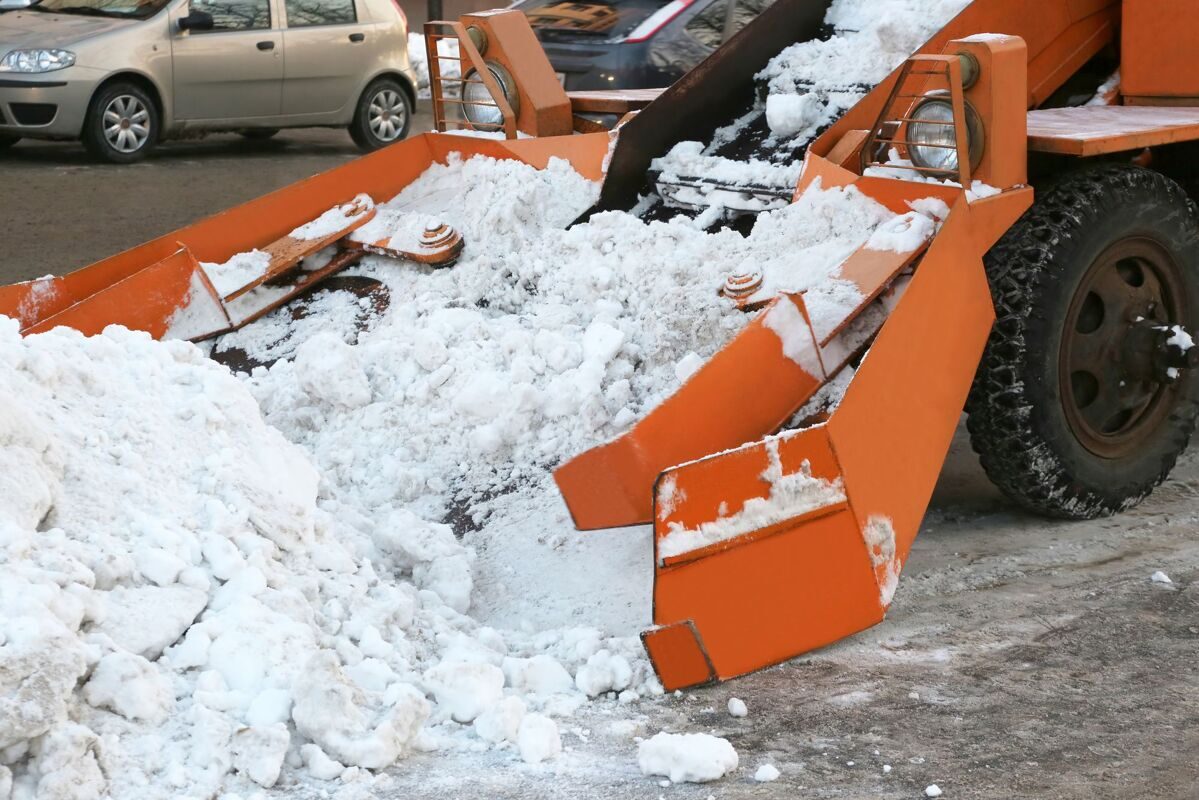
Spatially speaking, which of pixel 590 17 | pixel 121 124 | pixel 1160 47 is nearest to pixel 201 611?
pixel 1160 47

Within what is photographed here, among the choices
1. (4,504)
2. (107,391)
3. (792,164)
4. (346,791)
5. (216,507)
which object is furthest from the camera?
(792,164)

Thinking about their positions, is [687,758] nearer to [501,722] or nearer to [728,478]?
[501,722]

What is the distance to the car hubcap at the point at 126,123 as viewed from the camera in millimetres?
11297

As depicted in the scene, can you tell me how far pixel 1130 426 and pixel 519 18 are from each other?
2.48 m

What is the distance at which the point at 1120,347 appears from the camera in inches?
168

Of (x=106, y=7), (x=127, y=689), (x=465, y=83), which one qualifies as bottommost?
(x=127, y=689)

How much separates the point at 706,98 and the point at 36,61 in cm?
746

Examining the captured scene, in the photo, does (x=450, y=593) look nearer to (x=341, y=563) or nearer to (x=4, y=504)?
(x=341, y=563)

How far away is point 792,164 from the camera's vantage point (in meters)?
4.61

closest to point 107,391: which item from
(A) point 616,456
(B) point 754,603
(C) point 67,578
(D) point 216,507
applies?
(D) point 216,507

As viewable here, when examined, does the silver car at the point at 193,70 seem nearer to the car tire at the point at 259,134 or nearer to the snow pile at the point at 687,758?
the car tire at the point at 259,134

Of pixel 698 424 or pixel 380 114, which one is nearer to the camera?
pixel 698 424

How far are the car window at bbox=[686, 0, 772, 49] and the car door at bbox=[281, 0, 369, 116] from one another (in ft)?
14.0

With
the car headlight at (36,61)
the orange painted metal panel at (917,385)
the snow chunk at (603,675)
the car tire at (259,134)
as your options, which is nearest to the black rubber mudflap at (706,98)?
the orange painted metal panel at (917,385)
